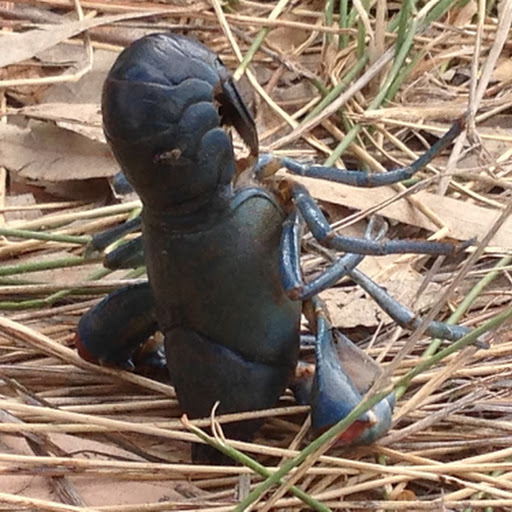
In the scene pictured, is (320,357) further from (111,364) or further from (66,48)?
(66,48)

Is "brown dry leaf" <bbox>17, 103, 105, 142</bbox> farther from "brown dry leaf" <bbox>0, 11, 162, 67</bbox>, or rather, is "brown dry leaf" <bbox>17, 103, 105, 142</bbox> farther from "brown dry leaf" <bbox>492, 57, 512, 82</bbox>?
"brown dry leaf" <bbox>492, 57, 512, 82</bbox>

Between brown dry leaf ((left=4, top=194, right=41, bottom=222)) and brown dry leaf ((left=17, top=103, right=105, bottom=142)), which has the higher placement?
brown dry leaf ((left=17, top=103, right=105, bottom=142))

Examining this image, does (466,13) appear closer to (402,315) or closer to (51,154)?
(51,154)

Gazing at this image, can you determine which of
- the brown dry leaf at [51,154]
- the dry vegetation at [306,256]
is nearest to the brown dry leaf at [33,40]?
the dry vegetation at [306,256]

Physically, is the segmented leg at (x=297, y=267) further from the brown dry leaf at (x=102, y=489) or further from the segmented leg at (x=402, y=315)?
the brown dry leaf at (x=102, y=489)

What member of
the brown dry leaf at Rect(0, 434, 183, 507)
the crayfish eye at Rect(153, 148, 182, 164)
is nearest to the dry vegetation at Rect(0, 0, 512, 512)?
the brown dry leaf at Rect(0, 434, 183, 507)
